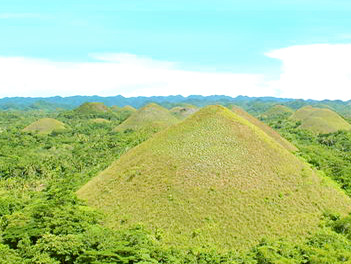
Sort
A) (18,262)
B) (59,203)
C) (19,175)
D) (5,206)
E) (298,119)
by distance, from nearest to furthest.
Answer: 1. (18,262)
2. (59,203)
3. (5,206)
4. (19,175)
5. (298,119)

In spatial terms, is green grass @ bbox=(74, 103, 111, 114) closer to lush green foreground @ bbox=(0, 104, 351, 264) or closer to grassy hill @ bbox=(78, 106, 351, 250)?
lush green foreground @ bbox=(0, 104, 351, 264)

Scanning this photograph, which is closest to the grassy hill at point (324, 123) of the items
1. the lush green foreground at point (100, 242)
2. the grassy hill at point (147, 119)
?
the grassy hill at point (147, 119)

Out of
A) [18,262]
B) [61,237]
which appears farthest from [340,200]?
[18,262]

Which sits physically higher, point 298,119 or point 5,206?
point 298,119

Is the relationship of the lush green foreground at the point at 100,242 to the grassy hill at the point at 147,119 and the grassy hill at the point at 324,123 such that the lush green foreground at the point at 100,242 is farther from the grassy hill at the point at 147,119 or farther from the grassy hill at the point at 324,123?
the grassy hill at the point at 324,123

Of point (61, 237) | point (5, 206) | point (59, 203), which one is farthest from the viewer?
point (5, 206)

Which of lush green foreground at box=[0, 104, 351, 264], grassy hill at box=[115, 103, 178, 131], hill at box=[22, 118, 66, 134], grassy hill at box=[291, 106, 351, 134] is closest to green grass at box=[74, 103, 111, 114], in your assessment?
hill at box=[22, 118, 66, 134]

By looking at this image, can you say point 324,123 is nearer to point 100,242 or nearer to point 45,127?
point 45,127

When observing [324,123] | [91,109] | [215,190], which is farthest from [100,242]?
[91,109]

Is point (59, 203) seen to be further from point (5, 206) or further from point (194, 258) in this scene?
point (194, 258)
